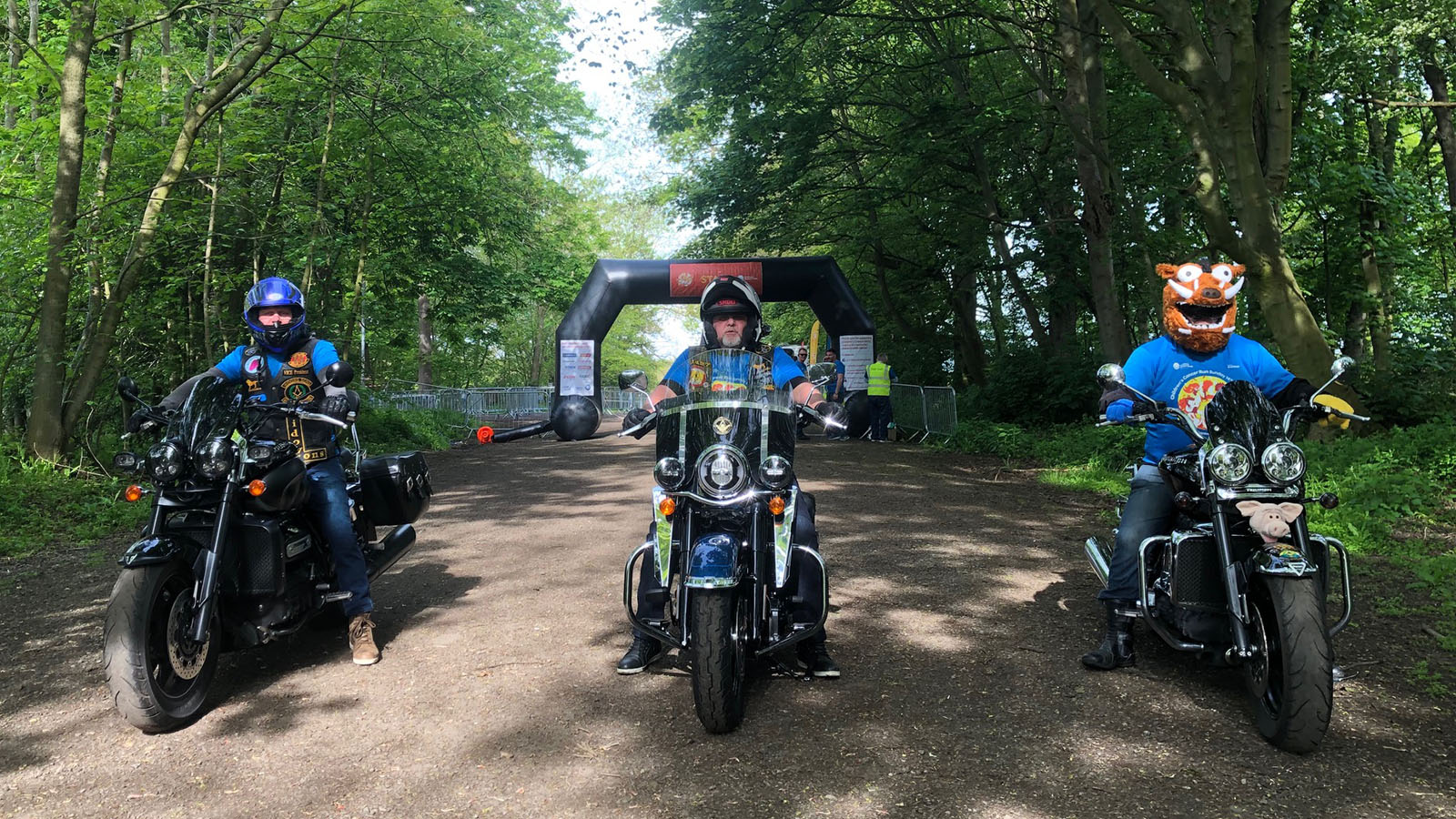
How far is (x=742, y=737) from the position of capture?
152 inches

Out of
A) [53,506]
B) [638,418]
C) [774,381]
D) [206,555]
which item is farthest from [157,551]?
[53,506]

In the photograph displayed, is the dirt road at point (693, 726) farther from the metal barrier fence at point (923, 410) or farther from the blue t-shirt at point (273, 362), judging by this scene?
the metal barrier fence at point (923, 410)

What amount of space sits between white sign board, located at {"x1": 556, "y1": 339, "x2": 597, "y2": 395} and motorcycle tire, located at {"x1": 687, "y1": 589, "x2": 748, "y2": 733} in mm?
17922

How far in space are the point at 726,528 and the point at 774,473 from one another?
355 millimetres

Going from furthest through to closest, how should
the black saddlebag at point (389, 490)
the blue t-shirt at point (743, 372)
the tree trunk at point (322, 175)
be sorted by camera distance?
1. the tree trunk at point (322, 175)
2. the black saddlebag at point (389, 490)
3. the blue t-shirt at point (743, 372)

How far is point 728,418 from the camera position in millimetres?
4160

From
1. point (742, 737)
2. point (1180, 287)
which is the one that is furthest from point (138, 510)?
point (1180, 287)

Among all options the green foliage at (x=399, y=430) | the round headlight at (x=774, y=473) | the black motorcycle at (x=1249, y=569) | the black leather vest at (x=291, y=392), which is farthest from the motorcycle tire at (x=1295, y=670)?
the green foliage at (x=399, y=430)

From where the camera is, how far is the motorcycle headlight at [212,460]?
13.7ft

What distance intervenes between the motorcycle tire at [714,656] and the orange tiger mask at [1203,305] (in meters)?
2.52

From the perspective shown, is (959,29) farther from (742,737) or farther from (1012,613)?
(742,737)

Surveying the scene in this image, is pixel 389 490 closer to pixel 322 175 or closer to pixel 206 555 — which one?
pixel 206 555

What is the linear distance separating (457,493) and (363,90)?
659 cm

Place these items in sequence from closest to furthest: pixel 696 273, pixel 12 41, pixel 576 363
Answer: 1. pixel 12 41
2. pixel 576 363
3. pixel 696 273
